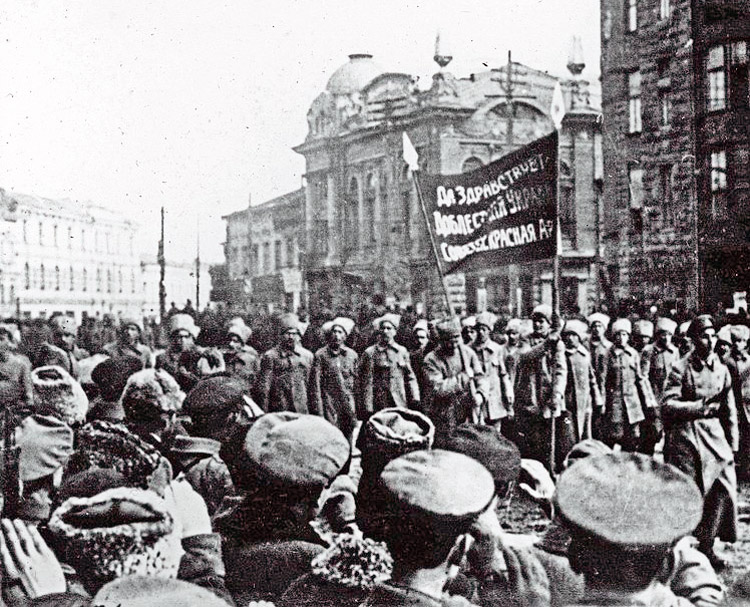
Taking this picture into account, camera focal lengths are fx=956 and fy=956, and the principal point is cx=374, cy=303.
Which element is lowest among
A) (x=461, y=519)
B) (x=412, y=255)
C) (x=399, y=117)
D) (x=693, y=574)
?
(x=693, y=574)

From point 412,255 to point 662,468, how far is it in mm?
19597

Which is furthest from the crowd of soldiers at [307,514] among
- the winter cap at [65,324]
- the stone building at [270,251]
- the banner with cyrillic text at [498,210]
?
the stone building at [270,251]

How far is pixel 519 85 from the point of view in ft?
59.1

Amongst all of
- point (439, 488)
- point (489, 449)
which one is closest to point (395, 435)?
point (489, 449)

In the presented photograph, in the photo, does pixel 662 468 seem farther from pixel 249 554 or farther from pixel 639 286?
pixel 639 286

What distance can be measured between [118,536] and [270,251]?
22672 mm

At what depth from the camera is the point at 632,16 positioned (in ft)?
58.4

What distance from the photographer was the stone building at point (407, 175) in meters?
19.0

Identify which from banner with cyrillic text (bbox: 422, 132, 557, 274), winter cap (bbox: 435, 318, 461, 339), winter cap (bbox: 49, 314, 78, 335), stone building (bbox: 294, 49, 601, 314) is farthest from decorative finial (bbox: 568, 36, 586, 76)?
stone building (bbox: 294, 49, 601, 314)

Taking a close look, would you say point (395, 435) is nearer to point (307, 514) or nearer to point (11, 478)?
point (307, 514)

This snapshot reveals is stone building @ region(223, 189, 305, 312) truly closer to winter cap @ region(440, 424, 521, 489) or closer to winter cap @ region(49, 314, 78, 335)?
winter cap @ region(49, 314, 78, 335)

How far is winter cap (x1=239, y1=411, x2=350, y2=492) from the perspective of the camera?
115 inches

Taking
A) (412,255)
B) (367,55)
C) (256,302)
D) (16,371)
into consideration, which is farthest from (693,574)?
(256,302)

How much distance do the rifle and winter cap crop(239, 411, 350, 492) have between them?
1.12 meters
